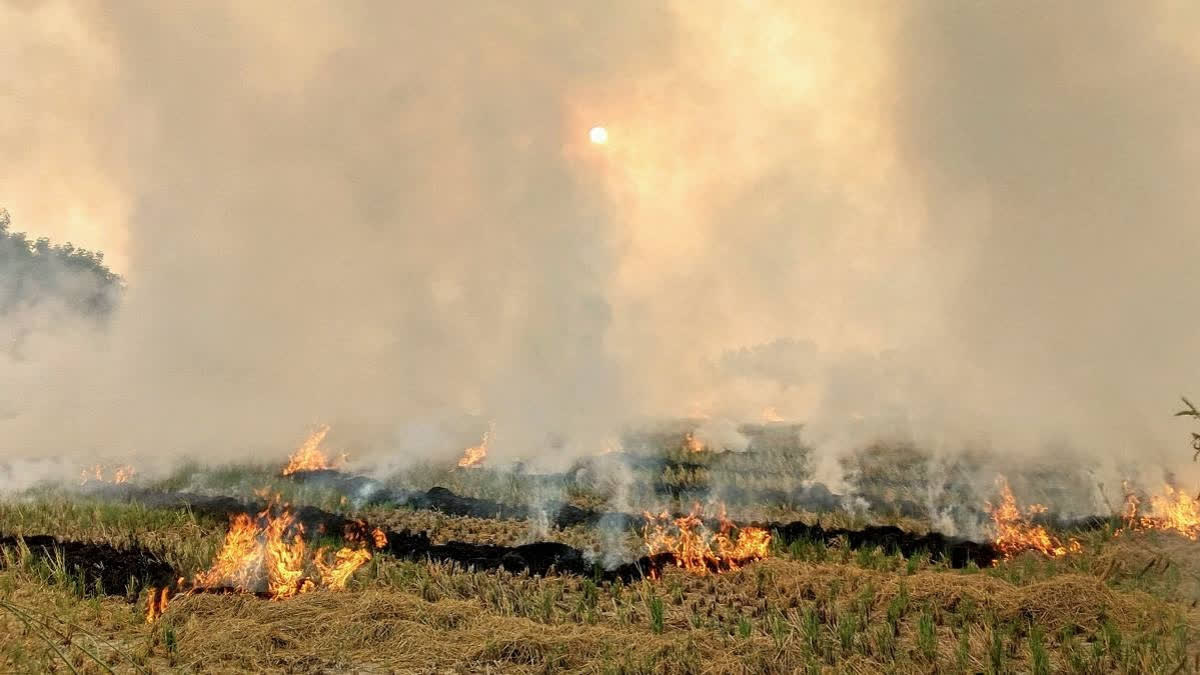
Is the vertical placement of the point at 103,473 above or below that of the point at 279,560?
above

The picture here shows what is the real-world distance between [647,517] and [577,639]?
6.76m

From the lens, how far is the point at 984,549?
44.2 feet

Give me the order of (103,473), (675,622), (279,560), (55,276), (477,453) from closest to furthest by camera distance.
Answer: (675,622) → (279,560) → (103,473) → (477,453) → (55,276)

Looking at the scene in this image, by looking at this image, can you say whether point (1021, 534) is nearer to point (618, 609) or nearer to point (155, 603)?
point (618, 609)

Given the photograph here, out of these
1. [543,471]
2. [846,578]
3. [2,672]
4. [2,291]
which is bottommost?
[2,672]

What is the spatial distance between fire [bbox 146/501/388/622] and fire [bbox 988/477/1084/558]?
1169cm

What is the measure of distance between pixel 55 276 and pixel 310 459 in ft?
157

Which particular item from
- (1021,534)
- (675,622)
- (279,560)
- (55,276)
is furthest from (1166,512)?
(55,276)

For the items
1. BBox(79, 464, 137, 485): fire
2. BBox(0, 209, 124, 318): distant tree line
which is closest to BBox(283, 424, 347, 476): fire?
BBox(79, 464, 137, 485): fire

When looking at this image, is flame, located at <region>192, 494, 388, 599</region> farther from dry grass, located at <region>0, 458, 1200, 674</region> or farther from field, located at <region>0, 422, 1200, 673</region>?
dry grass, located at <region>0, 458, 1200, 674</region>

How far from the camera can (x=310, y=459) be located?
23.1m

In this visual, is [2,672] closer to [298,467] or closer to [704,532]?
[704,532]

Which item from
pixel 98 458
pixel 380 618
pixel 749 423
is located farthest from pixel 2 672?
pixel 749 423

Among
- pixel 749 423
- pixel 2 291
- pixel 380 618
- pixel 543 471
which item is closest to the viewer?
pixel 380 618
